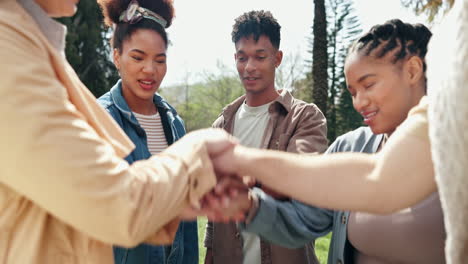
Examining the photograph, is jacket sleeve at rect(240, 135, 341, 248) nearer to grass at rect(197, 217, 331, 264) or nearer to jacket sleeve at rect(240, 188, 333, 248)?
jacket sleeve at rect(240, 188, 333, 248)

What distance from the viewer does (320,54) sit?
38.2 ft

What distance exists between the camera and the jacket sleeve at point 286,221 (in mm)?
2143

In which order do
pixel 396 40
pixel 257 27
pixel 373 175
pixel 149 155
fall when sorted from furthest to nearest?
pixel 257 27 → pixel 149 155 → pixel 396 40 → pixel 373 175

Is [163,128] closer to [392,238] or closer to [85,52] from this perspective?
[392,238]

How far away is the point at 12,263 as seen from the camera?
4.52ft

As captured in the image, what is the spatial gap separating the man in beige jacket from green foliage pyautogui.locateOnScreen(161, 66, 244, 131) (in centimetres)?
2668

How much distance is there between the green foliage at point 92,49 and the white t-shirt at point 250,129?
1645 centimetres

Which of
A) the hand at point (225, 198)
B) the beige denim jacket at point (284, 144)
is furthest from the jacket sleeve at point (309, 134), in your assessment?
the hand at point (225, 198)

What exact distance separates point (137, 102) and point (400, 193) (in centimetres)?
206

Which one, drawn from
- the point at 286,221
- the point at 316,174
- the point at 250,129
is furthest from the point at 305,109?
the point at 316,174

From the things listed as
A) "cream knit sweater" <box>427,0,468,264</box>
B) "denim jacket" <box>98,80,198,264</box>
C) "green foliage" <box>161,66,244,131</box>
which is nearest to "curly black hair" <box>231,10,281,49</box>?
"denim jacket" <box>98,80,198,264</box>

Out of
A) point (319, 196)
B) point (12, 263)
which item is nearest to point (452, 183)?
point (319, 196)

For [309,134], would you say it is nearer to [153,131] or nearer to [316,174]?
[153,131]

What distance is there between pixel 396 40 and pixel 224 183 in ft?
3.60
